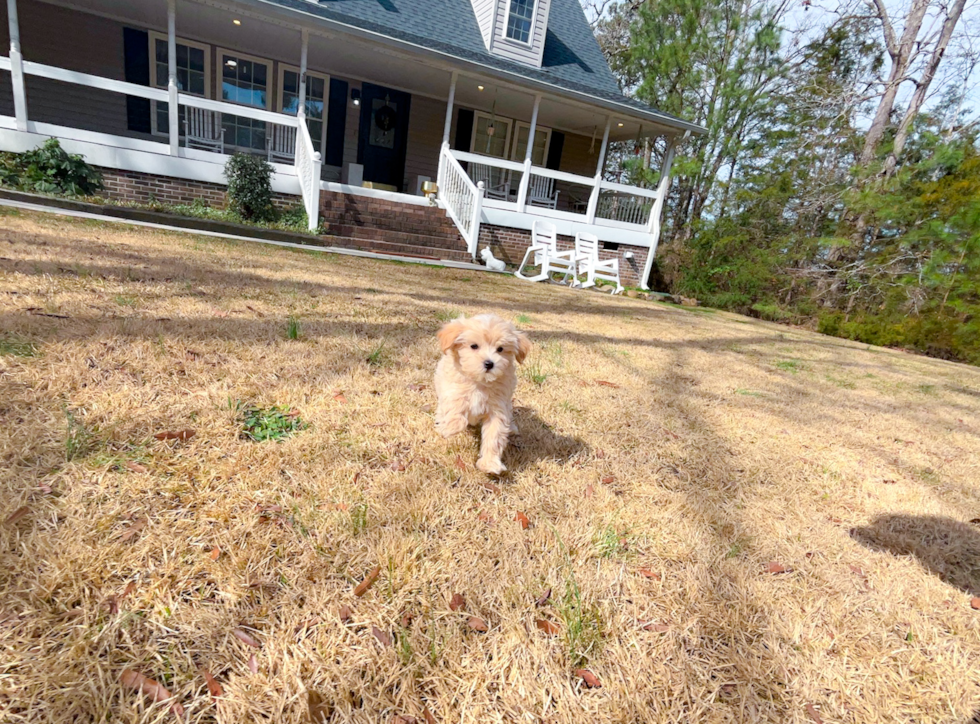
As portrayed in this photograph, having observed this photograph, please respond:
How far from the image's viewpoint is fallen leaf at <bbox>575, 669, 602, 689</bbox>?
131cm

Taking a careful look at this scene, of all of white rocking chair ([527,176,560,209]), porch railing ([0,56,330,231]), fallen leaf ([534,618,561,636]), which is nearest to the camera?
fallen leaf ([534,618,561,636])

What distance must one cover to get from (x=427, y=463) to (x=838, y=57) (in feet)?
89.1

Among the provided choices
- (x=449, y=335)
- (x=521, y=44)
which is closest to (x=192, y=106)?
(x=521, y=44)

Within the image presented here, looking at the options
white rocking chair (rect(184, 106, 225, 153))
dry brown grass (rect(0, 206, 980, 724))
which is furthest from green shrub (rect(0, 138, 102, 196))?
dry brown grass (rect(0, 206, 980, 724))

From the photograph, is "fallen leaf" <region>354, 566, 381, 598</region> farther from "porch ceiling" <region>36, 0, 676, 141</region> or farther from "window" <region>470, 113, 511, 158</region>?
"window" <region>470, 113, 511, 158</region>

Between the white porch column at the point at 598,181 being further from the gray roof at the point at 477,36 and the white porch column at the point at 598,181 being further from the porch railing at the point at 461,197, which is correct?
the porch railing at the point at 461,197

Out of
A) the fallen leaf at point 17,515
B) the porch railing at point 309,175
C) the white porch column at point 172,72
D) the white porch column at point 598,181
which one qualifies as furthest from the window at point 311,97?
the fallen leaf at point 17,515

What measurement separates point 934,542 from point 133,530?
3.58 m

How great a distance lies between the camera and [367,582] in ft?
4.95

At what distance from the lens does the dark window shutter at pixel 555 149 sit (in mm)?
17062

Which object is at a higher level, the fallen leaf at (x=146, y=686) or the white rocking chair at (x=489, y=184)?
the white rocking chair at (x=489, y=184)

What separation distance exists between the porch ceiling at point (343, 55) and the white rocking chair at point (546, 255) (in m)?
3.70

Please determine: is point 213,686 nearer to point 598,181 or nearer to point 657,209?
point 598,181

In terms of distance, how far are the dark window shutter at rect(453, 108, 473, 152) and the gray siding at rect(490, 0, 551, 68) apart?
1.99m
